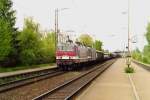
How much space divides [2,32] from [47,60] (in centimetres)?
2515

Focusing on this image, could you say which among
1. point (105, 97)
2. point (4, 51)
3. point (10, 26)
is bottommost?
point (105, 97)

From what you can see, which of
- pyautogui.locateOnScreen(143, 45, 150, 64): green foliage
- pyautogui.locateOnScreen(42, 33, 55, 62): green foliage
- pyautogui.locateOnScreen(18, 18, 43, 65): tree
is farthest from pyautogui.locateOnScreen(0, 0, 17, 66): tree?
pyautogui.locateOnScreen(143, 45, 150, 64): green foliage

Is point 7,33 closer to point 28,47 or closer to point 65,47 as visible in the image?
point 65,47

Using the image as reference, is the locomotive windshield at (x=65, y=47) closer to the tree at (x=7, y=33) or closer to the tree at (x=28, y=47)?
Answer: the tree at (x=7, y=33)

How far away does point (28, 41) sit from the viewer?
59.8m

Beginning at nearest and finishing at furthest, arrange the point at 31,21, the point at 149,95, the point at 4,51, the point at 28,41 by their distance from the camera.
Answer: the point at 149,95 → the point at 4,51 → the point at 28,41 → the point at 31,21

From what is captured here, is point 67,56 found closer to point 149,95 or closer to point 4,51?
point 4,51

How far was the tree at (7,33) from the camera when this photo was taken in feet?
156

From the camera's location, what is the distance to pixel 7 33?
4803 cm

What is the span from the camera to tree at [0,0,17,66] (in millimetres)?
47469

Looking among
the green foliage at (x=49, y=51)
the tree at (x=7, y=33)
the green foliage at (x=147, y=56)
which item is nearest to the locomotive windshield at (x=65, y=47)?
the tree at (x=7, y=33)

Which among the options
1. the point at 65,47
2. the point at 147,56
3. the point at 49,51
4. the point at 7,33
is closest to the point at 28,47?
the point at 7,33

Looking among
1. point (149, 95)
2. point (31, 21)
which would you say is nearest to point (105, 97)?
point (149, 95)

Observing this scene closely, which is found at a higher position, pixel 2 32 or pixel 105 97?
pixel 2 32
